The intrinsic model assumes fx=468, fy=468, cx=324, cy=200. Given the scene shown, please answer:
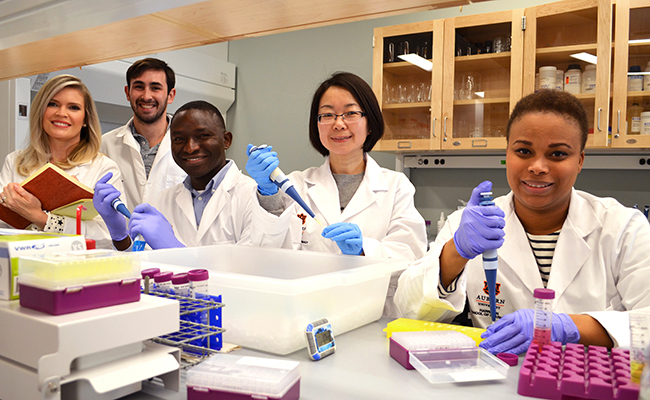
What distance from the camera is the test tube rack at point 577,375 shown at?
70 cm

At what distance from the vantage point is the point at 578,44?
2863mm

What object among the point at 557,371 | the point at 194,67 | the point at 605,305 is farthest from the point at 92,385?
the point at 194,67

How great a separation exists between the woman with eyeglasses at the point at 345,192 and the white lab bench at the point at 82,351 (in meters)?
0.94

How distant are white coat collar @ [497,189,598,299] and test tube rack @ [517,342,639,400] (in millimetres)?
517

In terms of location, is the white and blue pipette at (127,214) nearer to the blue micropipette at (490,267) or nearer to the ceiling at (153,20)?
the ceiling at (153,20)

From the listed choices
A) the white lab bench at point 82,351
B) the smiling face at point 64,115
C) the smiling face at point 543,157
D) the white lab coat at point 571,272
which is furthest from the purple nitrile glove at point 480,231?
the smiling face at point 64,115

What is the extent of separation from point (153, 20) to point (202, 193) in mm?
1227

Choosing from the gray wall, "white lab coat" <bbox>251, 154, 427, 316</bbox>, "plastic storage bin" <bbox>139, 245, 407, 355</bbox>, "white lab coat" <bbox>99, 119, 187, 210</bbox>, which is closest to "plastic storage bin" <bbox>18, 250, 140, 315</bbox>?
"plastic storage bin" <bbox>139, 245, 407, 355</bbox>

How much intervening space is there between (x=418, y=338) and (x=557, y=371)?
246mm

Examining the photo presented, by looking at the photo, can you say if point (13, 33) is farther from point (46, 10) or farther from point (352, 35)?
point (352, 35)

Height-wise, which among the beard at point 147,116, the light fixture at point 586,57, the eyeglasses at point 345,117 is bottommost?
the eyeglasses at point 345,117

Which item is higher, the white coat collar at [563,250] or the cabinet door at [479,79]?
the cabinet door at [479,79]

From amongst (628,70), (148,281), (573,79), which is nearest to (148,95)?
(148,281)

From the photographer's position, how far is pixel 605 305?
51.2 inches
